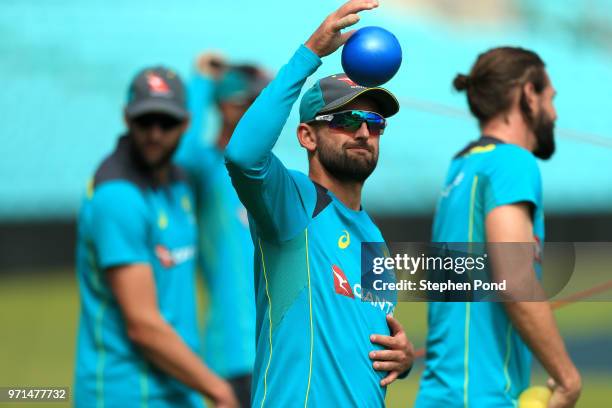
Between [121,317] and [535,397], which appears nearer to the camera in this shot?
[535,397]

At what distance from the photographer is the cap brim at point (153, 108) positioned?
225 inches

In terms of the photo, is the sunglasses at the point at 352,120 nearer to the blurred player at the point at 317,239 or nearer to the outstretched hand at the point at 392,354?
the blurred player at the point at 317,239

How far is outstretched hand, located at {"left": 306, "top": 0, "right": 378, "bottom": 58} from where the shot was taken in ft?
11.7

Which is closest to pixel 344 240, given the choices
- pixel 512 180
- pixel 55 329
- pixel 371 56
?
pixel 371 56

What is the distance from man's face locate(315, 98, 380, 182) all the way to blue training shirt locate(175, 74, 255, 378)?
316 centimetres

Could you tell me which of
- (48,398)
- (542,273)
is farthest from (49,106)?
(542,273)

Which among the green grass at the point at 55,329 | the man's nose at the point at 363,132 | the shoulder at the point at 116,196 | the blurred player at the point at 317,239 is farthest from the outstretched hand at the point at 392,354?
the green grass at the point at 55,329

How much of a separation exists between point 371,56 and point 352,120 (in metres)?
0.24

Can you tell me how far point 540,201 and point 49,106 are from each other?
56.1 ft

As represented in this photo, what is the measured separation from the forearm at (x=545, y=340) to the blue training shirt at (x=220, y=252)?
2.67 meters

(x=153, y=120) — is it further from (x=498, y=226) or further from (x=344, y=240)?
(x=344, y=240)

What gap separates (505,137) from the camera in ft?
16.2

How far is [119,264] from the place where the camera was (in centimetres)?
523
